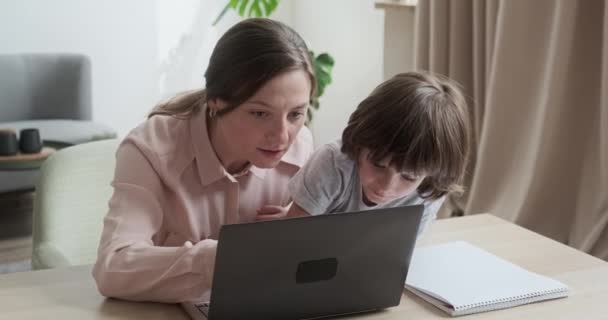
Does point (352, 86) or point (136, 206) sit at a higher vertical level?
point (136, 206)

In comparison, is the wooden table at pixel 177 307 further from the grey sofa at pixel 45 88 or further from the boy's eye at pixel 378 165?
the grey sofa at pixel 45 88

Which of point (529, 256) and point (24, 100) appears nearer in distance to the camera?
point (529, 256)

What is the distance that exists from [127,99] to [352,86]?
151cm

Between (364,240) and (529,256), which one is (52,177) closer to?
(364,240)

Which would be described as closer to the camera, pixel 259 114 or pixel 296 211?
pixel 259 114

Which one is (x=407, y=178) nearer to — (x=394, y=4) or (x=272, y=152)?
(x=272, y=152)

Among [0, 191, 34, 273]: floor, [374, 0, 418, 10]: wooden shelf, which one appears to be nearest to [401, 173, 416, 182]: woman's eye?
[0, 191, 34, 273]: floor

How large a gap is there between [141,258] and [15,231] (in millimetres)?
2729

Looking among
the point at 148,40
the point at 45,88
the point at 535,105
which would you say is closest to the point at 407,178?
the point at 535,105

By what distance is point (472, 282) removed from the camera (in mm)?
1288

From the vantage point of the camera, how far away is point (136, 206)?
1237 millimetres

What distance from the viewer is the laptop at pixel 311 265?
1028mm

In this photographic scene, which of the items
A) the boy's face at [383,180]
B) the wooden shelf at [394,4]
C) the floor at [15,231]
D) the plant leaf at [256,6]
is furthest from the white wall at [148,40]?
the boy's face at [383,180]

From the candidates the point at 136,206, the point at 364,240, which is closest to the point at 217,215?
the point at 136,206
